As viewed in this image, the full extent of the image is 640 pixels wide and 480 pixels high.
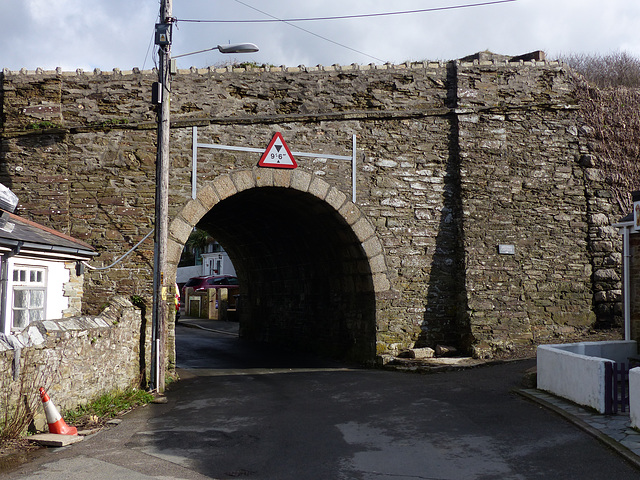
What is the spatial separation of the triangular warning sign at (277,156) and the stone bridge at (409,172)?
16 centimetres

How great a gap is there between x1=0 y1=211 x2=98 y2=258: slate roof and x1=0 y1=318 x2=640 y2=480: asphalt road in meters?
2.76

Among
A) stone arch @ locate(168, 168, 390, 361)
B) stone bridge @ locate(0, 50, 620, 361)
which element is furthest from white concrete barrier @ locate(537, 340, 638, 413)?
stone arch @ locate(168, 168, 390, 361)

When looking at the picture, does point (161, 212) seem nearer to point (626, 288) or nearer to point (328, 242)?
point (328, 242)

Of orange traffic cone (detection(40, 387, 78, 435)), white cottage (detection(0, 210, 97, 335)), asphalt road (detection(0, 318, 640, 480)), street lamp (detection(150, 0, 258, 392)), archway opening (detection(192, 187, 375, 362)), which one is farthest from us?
archway opening (detection(192, 187, 375, 362))

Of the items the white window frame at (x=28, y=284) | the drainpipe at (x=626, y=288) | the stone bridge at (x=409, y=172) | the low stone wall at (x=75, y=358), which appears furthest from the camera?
the stone bridge at (x=409, y=172)

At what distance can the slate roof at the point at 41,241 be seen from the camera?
8867 millimetres

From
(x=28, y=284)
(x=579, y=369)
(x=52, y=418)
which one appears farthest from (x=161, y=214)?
(x=579, y=369)

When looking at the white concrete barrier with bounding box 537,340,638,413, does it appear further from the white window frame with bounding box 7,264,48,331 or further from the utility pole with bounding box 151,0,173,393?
the white window frame with bounding box 7,264,48,331

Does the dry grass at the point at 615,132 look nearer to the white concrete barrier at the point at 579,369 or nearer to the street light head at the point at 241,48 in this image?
the white concrete barrier at the point at 579,369

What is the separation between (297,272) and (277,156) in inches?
204

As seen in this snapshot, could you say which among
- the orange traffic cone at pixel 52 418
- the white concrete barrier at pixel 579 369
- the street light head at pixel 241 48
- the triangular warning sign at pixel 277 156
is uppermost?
the street light head at pixel 241 48

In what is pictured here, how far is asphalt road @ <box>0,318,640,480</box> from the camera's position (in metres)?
6.10

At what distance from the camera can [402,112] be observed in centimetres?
1378

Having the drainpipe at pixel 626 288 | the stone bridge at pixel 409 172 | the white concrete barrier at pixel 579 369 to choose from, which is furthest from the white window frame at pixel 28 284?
the drainpipe at pixel 626 288
